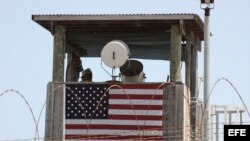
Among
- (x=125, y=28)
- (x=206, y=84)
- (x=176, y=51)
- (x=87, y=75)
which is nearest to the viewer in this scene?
(x=206, y=84)

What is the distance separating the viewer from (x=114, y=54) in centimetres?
3488

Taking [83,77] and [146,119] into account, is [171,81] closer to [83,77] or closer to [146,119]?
[146,119]

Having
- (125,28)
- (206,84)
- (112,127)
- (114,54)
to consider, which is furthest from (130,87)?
(206,84)

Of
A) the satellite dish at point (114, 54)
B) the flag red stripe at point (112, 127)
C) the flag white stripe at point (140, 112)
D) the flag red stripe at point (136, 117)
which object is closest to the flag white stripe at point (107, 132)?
the flag red stripe at point (112, 127)

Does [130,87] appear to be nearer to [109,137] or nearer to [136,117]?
[136,117]

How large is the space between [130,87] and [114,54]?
1.32 metres

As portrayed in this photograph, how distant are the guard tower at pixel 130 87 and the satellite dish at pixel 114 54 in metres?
0.81

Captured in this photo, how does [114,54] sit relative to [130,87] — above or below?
above

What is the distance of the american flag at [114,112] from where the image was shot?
34688 millimetres

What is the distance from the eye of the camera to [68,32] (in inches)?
1453

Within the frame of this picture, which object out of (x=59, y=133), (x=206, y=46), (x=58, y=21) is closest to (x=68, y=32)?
(x=58, y=21)

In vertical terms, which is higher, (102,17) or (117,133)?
(102,17)

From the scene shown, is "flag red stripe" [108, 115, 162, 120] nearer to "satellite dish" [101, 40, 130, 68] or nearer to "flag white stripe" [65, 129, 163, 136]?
"flag white stripe" [65, 129, 163, 136]

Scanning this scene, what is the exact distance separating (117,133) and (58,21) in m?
4.77
